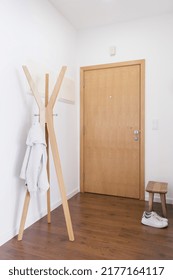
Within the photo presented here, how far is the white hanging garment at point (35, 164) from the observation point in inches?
73.5

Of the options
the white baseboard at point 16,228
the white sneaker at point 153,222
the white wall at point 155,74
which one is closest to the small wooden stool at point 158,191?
the white sneaker at point 153,222

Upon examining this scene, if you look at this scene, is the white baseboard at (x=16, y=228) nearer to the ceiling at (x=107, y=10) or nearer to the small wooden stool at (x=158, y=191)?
the small wooden stool at (x=158, y=191)

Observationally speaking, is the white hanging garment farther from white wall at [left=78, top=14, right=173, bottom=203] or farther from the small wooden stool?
white wall at [left=78, top=14, right=173, bottom=203]

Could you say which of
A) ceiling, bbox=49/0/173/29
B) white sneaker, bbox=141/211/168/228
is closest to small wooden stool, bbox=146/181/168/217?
white sneaker, bbox=141/211/168/228

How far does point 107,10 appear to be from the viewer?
276 centimetres

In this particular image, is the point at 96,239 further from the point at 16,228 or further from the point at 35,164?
the point at 35,164

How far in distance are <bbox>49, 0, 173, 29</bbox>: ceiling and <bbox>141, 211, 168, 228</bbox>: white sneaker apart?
8.53 ft

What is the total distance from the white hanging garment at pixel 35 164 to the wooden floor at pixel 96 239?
511 mm

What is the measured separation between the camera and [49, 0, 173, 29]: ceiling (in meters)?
2.58

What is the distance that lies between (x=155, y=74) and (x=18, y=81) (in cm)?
191

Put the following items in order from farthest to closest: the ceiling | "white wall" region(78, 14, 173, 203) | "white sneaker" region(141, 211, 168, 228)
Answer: "white wall" region(78, 14, 173, 203) → the ceiling → "white sneaker" region(141, 211, 168, 228)

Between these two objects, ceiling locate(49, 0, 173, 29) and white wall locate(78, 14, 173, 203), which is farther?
white wall locate(78, 14, 173, 203)

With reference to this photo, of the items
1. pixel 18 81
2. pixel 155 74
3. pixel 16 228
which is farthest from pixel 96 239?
pixel 155 74

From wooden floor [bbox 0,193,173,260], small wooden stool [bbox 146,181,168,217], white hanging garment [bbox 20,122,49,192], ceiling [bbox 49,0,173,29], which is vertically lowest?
wooden floor [bbox 0,193,173,260]
